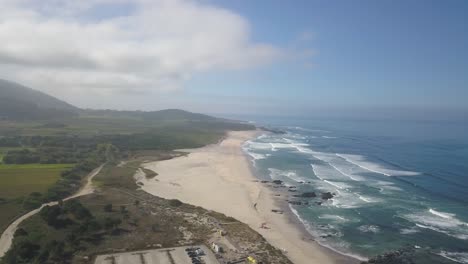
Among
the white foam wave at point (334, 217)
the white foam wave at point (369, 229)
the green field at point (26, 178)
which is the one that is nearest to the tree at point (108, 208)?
the green field at point (26, 178)

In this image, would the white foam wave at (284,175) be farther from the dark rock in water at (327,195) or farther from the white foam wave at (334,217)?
the white foam wave at (334,217)

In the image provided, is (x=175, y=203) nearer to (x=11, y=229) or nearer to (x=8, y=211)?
(x=11, y=229)

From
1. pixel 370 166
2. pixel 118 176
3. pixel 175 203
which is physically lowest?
pixel 175 203

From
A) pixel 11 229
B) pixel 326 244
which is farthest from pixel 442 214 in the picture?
pixel 11 229

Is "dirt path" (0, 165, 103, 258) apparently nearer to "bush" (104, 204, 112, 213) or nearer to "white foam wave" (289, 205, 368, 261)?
"bush" (104, 204, 112, 213)

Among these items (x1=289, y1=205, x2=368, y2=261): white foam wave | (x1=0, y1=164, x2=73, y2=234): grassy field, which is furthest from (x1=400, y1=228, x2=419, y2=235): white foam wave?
(x1=0, y1=164, x2=73, y2=234): grassy field

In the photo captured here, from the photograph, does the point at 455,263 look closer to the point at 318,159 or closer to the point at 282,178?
the point at 282,178
